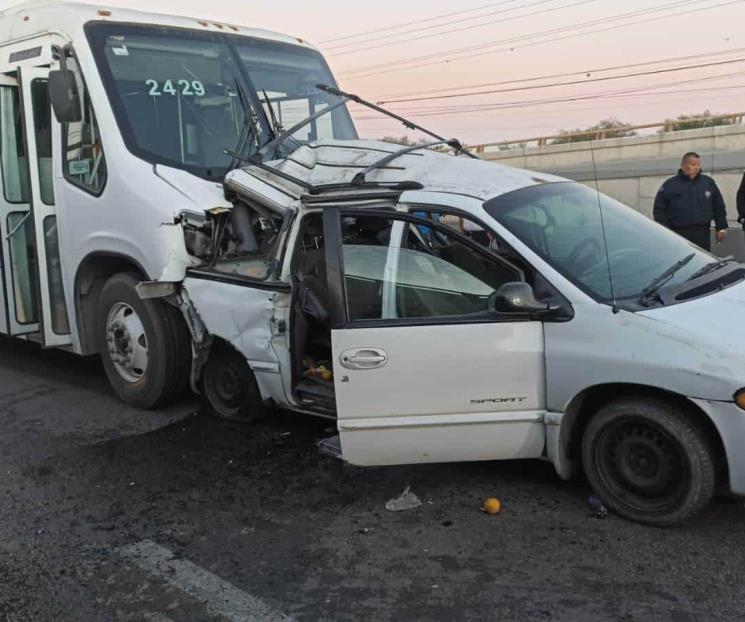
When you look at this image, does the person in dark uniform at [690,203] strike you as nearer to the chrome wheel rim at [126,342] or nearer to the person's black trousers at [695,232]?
the person's black trousers at [695,232]

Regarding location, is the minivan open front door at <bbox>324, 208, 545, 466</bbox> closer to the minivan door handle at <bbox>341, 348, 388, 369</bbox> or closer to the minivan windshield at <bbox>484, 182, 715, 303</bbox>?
the minivan door handle at <bbox>341, 348, 388, 369</bbox>

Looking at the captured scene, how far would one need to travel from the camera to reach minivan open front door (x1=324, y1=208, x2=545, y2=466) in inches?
149

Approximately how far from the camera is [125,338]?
575 centimetres

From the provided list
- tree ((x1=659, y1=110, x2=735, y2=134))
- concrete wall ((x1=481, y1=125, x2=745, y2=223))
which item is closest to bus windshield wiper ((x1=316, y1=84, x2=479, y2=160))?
concrete wall ((x1=481, y1=125, x2=745, y2=223))

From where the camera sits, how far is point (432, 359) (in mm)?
3814

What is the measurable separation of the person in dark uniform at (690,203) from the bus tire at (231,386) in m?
5.15

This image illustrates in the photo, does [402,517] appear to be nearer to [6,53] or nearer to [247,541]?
[247,541]

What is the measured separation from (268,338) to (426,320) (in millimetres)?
1225

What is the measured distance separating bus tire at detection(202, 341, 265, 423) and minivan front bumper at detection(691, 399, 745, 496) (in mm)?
2798

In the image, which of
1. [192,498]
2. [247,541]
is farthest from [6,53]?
[247,541]

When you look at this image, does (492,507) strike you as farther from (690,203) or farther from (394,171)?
(690,203)

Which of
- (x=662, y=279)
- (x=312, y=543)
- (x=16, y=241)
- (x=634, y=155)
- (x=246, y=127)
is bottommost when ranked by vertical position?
(x=312, y=543)

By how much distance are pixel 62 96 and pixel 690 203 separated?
242 inches

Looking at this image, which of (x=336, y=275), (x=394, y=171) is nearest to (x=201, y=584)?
(x=336, y=275)
